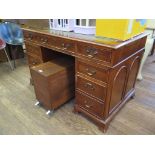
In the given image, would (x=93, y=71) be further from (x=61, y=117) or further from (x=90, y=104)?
A: (x=61, y=117)

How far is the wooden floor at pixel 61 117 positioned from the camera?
4.83 feet

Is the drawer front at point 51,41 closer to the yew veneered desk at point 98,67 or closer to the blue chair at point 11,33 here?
the yew veneered desk at point 98,67

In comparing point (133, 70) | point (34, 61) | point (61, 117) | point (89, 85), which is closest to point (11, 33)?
point (34, 61)

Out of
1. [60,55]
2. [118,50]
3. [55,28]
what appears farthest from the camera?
[60,55]

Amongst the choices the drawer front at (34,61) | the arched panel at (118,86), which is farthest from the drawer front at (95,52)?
the drawer front at (34,61)

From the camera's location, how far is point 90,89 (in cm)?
135

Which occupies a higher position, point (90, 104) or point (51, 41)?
point (51, 41)

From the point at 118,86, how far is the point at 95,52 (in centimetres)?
45

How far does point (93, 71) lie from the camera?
4.08ft

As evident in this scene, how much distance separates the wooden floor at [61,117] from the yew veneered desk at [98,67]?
0.43 feet

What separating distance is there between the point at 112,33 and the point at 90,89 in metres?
0.51

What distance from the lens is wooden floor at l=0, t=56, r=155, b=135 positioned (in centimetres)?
147

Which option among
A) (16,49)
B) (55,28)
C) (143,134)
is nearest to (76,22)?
(55,28)
